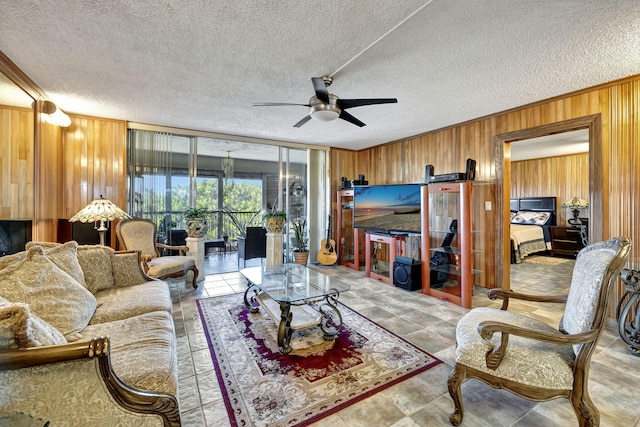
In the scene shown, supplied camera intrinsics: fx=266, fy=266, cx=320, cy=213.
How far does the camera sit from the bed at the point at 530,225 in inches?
230

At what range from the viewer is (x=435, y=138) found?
452cm

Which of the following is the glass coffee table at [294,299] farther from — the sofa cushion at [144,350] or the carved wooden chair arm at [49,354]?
the carved wooden chair arm at [49,354]

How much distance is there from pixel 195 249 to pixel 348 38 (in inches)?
142

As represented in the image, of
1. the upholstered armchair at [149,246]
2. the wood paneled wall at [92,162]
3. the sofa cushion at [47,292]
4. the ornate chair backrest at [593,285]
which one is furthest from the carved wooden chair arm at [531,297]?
the wood paneled wall at [92,162]

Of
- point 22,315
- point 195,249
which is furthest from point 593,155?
point 195,249

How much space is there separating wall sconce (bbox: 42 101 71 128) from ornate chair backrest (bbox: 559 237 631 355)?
5.05 metres

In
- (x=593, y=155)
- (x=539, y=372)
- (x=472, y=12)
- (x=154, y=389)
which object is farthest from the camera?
(x=593, y=155)

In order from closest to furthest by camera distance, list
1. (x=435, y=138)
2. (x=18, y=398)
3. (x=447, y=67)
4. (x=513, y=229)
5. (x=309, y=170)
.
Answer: (x=18, y=398) → (x=447, y=67) → (x=435, y=138) → (x=309, y=170) → (x=513, y=229)

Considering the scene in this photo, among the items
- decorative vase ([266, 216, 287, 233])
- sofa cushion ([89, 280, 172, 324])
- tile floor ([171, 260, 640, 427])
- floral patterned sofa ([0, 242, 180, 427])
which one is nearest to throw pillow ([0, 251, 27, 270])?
floral patterned sofa ([0, 242, 180, 427])

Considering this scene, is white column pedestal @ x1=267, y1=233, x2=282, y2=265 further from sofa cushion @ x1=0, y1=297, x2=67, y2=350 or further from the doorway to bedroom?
sofa cushion @ x1=0, y1=297, x2=67, y2=350

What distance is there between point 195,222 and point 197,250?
44 cm

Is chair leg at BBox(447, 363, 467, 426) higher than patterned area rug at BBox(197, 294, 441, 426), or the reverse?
chair leg at BBox(447, 363, 467, 426)

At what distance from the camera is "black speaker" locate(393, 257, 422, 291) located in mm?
3830

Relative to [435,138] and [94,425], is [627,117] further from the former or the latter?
[94,425]
